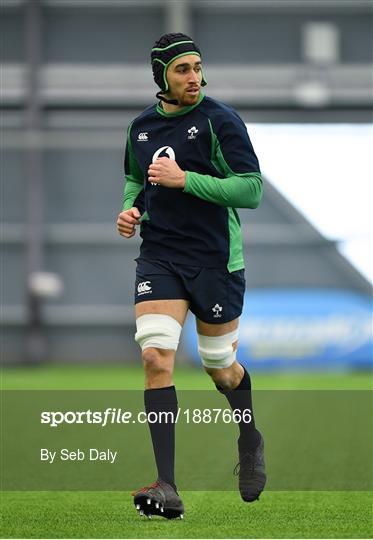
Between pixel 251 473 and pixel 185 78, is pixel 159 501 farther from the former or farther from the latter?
pixel 185 78

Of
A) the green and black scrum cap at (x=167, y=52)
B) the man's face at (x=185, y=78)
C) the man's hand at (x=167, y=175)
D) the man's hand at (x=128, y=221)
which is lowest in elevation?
the man's hand at (x=128, y=221)

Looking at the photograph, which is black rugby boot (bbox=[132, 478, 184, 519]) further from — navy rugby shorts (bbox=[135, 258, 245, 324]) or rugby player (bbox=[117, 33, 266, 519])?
navy rugby shorts (bbox=[135, 258, 245, 324])

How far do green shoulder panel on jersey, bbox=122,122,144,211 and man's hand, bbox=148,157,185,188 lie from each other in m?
0.39

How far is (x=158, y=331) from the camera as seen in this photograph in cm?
466

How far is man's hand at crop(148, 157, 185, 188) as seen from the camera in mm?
4598

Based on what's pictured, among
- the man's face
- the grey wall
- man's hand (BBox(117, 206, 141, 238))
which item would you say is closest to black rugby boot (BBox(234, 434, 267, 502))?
man's hand (BBox(117, 206, 141, 238))

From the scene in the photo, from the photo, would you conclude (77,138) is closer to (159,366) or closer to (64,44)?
(64,44)

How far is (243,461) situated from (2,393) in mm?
6280

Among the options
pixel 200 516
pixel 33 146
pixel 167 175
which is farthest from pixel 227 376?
pixel 33 146

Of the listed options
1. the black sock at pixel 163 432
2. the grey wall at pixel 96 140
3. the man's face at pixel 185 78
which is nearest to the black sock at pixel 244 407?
the black sock at pixel 163 432

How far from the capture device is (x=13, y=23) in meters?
17.8

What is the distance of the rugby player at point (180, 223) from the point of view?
Result: 4656 millimetres

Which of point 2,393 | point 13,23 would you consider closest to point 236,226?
point 2,393

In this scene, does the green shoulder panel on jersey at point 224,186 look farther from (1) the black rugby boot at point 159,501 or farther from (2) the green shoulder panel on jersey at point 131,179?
(1) the black rugby boot at point 159,501
